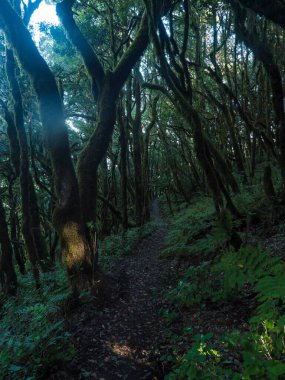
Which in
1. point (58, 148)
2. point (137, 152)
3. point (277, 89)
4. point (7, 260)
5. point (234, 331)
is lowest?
point (234, 331)

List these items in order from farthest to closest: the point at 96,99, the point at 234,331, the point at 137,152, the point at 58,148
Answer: the point at 137,152
the point at 96,99
the point at 58,148
the point at 234,331

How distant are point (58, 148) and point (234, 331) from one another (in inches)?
181

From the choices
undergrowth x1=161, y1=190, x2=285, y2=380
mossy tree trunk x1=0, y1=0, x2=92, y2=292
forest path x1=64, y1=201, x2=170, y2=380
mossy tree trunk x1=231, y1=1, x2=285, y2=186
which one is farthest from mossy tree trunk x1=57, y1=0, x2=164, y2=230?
mossy tree trunk x1=231, y1=1, x2=285, y2=186

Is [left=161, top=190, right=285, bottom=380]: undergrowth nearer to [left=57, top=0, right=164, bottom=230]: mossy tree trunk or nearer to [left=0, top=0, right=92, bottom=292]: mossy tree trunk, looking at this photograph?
[left=0, top=0, right=92, bottom=292]: mossy tree trunk

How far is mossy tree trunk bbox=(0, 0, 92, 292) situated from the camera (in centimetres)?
630

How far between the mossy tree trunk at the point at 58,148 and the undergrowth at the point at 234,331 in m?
1.96

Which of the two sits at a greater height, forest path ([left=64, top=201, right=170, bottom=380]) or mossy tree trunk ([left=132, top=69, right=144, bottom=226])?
mossy tree trunk ([left=132, top=69, right=144, bottom=226])

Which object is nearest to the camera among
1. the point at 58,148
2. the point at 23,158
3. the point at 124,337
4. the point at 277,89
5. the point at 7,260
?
the point at 124,337

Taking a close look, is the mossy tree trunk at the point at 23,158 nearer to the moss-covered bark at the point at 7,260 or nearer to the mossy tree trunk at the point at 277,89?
the moss-covered bark at the point at 7,260

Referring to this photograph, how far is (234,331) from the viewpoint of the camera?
4031 millimetres

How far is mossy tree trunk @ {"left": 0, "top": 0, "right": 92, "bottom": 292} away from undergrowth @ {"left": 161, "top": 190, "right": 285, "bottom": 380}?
6.44 ft

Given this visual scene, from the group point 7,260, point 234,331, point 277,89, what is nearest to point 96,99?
point 277,89

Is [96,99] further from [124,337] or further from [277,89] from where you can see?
[124,337]

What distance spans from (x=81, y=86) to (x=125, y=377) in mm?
13771
